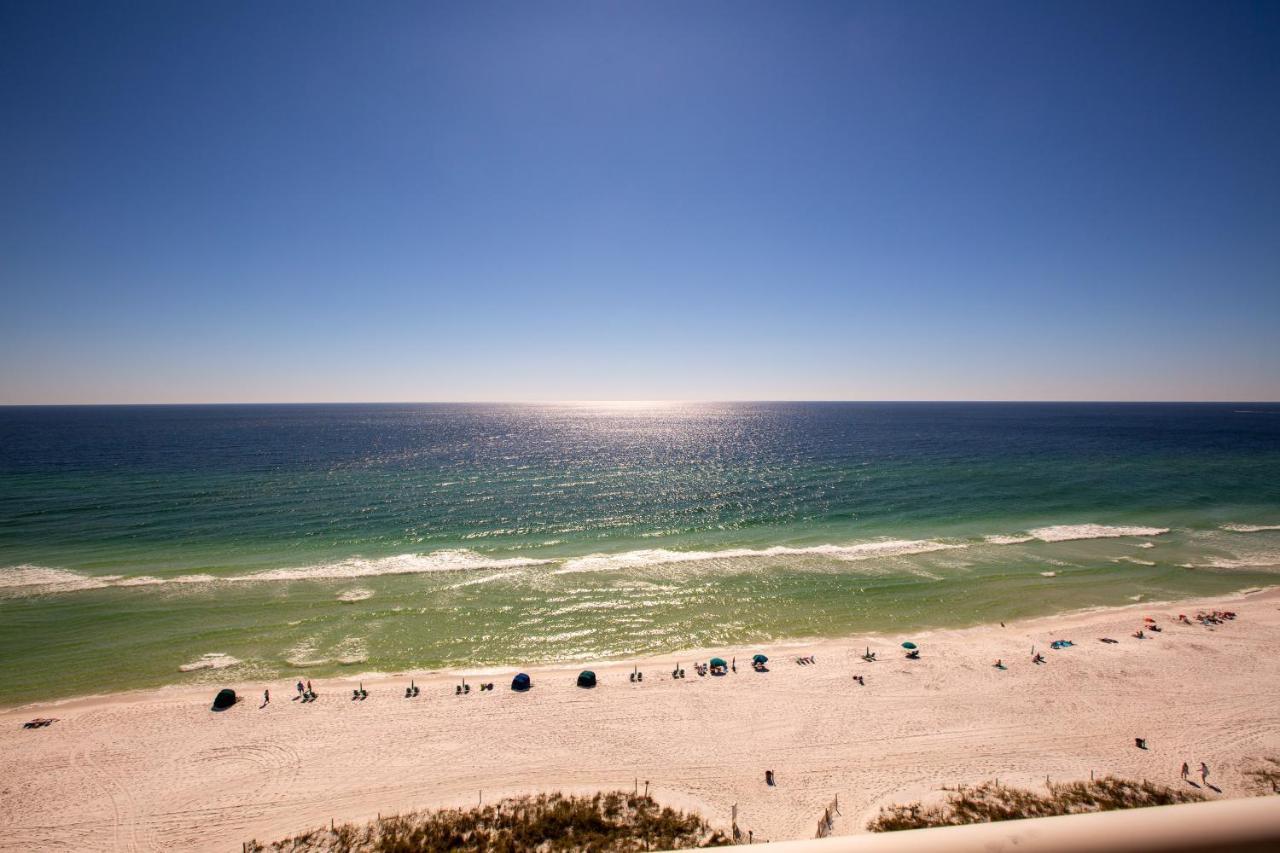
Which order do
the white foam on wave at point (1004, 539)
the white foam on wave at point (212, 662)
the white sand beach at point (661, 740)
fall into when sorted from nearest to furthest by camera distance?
1. the white sand beach at point (661, 740)
2. the white foam on wave at point (212, 662)
3. the white foam on wave at point (1004, 539)

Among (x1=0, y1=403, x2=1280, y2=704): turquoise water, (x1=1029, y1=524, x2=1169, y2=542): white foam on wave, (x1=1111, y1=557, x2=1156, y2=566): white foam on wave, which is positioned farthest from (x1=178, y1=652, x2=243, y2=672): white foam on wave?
(x1=1111, y1=557, x2=1156, y2=566): white foam on wave

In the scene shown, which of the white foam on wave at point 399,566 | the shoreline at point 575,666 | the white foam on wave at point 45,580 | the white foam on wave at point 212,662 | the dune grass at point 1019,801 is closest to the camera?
the dune grass at point 1019,801

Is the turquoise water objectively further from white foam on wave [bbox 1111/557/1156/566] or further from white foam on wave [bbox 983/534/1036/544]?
white foam on wave [bbox 983/534/1036/544]

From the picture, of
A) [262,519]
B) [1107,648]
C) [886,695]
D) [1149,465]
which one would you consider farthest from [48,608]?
[1149,465]

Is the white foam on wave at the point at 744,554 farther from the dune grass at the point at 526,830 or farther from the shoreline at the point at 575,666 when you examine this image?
the dune grass at the point at 526,830

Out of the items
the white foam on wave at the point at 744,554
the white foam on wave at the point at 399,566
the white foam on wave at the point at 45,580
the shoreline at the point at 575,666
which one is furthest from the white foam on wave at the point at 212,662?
the white foam on wave at the point at 744,554

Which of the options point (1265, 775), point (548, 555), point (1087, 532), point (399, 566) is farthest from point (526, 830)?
point (1087, 532)

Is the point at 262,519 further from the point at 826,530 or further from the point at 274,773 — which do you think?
the point at 826,530
